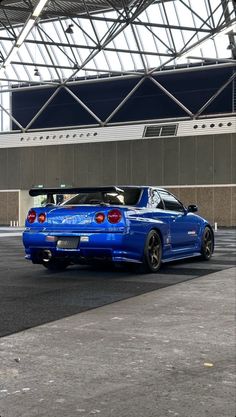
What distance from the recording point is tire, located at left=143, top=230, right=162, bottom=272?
9.54 m

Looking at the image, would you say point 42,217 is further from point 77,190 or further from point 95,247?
point 95,247

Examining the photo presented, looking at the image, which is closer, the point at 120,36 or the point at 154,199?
the point at 154,199

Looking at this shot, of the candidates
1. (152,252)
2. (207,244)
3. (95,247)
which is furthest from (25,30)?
(95,247)

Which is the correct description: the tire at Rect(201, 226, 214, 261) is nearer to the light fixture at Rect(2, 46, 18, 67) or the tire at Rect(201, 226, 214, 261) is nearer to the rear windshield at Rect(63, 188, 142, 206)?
the rear windshield at Rect(63, 188, 142, 206)

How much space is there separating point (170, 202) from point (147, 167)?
1255 inches

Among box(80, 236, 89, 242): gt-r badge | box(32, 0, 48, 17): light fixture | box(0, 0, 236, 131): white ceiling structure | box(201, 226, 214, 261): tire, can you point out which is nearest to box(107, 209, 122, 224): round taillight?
box(80, 236, 89, 242): gt-r badge

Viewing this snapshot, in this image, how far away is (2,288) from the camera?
794cm

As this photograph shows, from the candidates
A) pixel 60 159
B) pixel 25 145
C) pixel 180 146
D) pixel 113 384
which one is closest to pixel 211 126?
pixel 180 146

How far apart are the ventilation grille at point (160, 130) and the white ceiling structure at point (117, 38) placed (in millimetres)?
3991

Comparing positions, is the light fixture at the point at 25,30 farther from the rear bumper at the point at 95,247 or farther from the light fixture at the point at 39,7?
the rear bumper at the point at 95,247

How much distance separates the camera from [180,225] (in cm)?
1077

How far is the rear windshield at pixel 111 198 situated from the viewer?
9688 mm

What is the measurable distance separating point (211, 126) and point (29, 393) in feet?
124

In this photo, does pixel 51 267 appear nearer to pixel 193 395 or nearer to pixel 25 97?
pixel 193 395
